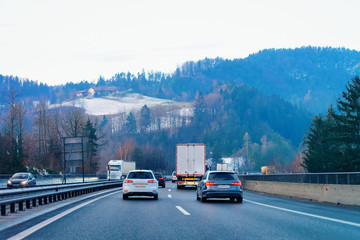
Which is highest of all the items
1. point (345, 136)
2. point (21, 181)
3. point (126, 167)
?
point (345, 136)

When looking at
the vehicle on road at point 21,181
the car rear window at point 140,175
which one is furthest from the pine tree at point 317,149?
the car rear window at point 140,175

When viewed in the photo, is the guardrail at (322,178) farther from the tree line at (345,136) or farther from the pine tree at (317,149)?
the pine tree at (317,149)

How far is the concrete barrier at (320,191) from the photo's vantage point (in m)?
18.1

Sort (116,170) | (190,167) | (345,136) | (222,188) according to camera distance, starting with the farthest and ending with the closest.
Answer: (116,170) < (345,136) < (190,167) < (222,188)

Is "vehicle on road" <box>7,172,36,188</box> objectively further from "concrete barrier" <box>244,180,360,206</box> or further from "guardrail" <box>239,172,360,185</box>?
"concrete barrier" <box>244,180,360,206</box>

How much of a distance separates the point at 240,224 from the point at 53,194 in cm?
1097

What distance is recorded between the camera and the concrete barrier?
1813 centimetres

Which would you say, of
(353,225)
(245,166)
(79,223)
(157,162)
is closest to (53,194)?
(79,223)

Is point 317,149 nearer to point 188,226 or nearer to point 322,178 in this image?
point 322,178

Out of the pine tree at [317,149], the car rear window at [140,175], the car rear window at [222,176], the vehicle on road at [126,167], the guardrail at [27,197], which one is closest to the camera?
the guardrail at [27,197]

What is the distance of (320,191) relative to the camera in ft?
69.9

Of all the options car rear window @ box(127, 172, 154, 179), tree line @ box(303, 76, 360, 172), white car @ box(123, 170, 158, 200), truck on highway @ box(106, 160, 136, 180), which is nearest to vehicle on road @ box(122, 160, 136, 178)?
truck on highway @ box(106, 160, 136, 180)

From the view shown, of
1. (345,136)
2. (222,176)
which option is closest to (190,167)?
(222,176)

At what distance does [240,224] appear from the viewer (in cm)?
1192
